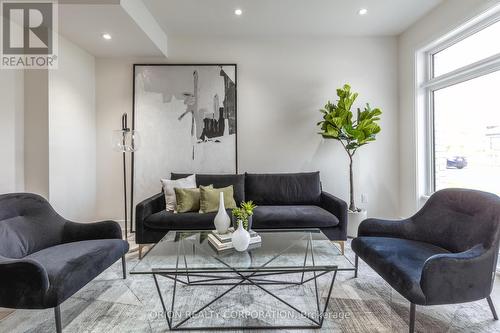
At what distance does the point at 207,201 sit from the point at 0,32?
2.76 meters

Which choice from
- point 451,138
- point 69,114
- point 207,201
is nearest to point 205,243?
point 207,201

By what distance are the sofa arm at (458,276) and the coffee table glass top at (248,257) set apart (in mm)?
439

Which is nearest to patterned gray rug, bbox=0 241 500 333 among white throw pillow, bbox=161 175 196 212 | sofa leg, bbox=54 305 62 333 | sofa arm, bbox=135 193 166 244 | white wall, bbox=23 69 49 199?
Answer: sofa leg, bbox=54 305 62 333

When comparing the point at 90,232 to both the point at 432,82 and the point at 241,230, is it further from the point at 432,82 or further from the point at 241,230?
the point at 432,82

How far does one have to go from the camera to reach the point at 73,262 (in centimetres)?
174

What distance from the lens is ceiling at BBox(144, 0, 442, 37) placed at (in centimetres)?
305

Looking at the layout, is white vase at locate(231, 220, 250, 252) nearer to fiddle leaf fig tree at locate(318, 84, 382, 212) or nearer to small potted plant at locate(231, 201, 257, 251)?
small potted plant at locate(231, 201, 257, 251)

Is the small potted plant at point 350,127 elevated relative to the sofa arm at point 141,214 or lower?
elevated

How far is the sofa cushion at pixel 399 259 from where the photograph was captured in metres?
1.57

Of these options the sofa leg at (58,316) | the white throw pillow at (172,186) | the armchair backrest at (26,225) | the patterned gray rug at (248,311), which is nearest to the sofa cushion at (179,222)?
the white throw pillow at (172,186)

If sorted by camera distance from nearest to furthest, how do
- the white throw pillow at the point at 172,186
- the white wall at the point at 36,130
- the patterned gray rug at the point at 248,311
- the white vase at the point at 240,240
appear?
the patterned gray rug at the point at 248,311
the white vase at the point at 240,240
the white wall at the point at 36,130
the white throw pillow at the point at 172,186

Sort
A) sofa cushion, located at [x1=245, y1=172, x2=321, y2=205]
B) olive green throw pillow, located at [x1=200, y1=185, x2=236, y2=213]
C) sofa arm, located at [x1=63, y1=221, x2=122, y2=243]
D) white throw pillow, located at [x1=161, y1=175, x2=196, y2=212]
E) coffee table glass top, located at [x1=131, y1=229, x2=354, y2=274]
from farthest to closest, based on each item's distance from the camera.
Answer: sofa cushion, located at [x1=245, y1=172, x2=321, y2=205] → white throw pillow, located at [x1=161, y1=175, x2=196, y2=212] → olive green throw pillow, located at [x1=200, y1=185, x2=236, y2=213] → sofa arm, located at [x1=63, y1=221, x2=122, y2=243] → coffee table glass top, located at [x1=131, y1=229, x2=354, y2=274]

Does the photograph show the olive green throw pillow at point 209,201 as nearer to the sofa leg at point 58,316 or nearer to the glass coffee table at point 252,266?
the glass coffee table at point 252,266

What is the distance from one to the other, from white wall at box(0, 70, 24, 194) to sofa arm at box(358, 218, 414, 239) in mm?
3644
